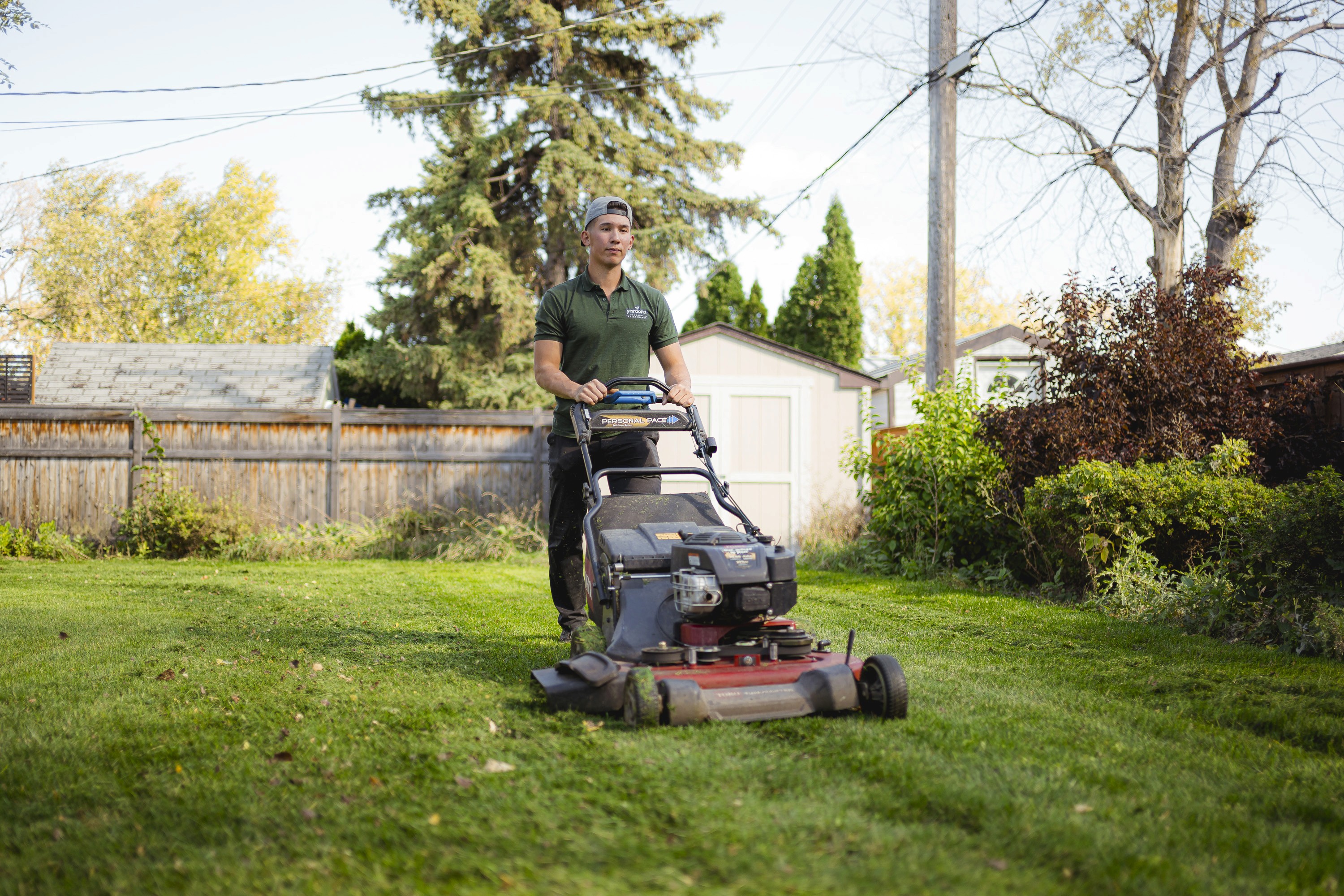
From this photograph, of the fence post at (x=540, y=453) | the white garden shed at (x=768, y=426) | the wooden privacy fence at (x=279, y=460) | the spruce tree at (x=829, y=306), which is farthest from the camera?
the spruce tree at (x=829, y=306)

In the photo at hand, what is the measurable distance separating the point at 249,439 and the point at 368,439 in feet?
4.43

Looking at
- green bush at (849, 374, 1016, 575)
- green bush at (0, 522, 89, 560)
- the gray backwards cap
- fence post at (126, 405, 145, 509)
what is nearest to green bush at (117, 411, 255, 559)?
fence post at (126, 405, 145, 509)

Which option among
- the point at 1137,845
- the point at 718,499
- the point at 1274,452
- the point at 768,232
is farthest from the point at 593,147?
the point at 1137,845

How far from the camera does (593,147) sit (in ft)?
59.4

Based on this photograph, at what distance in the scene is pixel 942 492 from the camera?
8.10 m

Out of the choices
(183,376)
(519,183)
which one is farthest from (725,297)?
(183,376)

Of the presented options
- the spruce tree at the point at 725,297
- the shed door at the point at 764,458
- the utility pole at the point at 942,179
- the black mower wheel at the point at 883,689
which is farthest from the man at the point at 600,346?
the spruce tree at the point at 725,297

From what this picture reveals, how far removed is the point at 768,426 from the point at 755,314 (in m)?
17.8

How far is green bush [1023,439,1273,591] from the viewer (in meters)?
5.95

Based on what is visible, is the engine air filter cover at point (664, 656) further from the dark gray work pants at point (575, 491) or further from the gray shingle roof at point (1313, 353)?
the gray shingle roof at point (1313, 353)

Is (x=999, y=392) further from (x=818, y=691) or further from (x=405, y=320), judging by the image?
(x=405, y=320)

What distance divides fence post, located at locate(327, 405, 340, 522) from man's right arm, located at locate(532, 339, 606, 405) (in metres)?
7.70

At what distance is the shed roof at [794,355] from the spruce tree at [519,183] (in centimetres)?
641

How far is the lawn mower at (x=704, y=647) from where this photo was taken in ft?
10.4
